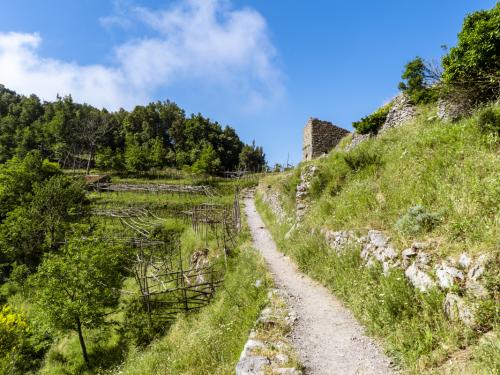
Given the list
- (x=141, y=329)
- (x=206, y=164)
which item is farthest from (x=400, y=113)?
(x=206, y=164)

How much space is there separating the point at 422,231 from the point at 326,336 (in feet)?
9.04

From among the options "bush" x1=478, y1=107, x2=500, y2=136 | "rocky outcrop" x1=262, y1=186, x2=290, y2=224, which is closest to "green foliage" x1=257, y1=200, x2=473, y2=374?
"bush" x1=478, y1=107, x2=500, y2=136

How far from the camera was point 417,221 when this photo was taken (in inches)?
236

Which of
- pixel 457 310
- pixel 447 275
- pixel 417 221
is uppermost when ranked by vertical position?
pixel 417 221

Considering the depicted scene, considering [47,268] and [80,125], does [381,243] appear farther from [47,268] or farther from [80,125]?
[80,125]

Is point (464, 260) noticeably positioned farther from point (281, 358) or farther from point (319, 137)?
point (319, 137)

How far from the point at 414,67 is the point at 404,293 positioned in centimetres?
1168

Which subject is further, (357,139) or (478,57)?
(357,139)

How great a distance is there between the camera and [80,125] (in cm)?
7144

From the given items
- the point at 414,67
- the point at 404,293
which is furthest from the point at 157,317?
the point at 414,67

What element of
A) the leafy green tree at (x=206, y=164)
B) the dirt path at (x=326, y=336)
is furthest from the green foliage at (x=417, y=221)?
the leafy green tree at (x=206, y=164)

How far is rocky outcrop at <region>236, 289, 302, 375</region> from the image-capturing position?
4895mm

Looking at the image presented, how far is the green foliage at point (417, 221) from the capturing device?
5.82 metres

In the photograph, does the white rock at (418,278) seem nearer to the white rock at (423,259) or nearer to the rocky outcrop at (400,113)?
the white rock at (423,259)
